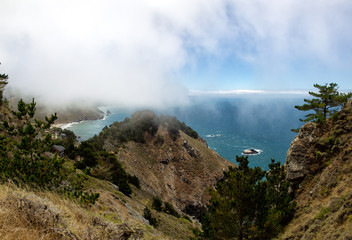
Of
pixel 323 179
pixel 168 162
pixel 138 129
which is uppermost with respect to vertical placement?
pixel 323 179

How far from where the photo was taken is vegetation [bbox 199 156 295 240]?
11.1 metres

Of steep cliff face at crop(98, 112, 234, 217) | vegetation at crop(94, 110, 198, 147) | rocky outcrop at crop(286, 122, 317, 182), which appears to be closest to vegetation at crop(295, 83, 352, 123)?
rocky outcrop at crop(286, 122, 317, 182)

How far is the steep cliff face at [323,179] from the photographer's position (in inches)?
337

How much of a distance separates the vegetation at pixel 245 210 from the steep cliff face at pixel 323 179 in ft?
3.32

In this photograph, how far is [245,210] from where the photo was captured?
1151 centimetres

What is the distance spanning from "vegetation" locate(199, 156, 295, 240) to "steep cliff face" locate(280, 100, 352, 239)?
1011 mm

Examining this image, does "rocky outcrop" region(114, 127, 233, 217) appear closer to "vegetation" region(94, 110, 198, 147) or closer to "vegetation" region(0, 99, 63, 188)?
"vegetation" region(94, 110, 198, 147)

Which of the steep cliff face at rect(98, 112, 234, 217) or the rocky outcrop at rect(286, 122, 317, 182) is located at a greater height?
the rocky outcrop at rect(286, 122, 317, 182)

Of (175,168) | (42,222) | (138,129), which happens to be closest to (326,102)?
(42,222)

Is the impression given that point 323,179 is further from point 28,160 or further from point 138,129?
point 138,129

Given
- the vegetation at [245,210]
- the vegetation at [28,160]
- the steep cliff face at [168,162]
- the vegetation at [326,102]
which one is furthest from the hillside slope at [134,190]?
the vegetation at [326,102]

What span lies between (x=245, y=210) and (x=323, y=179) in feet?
19.6

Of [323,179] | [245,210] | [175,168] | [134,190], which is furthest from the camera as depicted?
[175,168]

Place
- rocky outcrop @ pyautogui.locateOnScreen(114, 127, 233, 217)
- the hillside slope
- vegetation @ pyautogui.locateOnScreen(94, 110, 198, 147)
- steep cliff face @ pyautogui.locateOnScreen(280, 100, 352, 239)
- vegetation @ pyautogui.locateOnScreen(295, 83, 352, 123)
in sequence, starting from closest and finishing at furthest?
the hillside slope < steep cliff face @ pyautogui.locateOnScreen(280, 100, 352, 239) < vegetation @ pyautogui.locateOnScreen(295, 83, 352, 123) < rocky outcrop @ pyautogui.locateOnScreen(114, 127, 233, 217) < vegetation @ pyautogui.locateOnScreen(94, 110, 198, 147)
